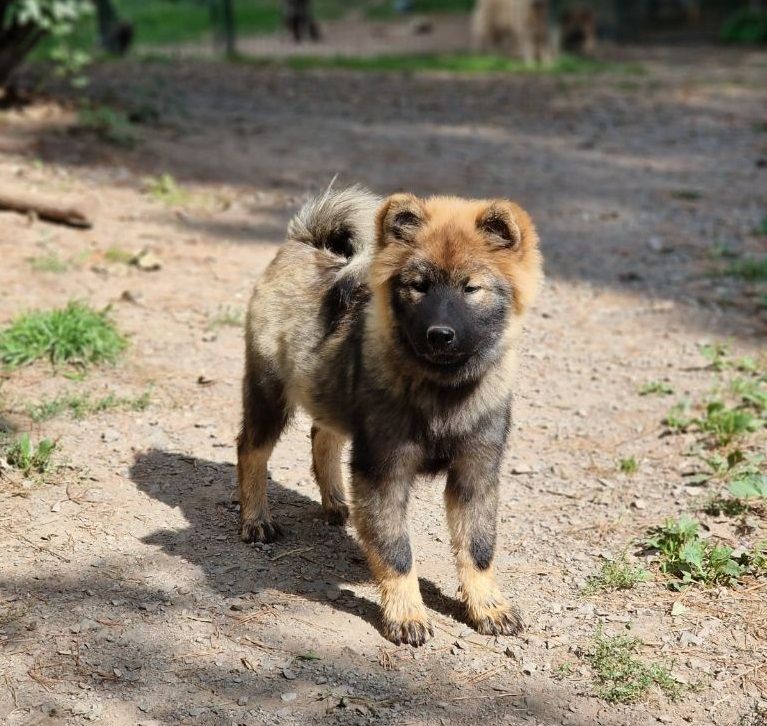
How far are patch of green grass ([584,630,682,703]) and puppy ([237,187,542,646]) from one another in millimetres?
381

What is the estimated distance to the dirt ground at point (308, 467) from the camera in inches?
159

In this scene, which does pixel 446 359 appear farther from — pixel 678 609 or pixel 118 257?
pixel 118 257

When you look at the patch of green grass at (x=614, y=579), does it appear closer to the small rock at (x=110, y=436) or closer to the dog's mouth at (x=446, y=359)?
the dog's mouth at (x=446, y=359)

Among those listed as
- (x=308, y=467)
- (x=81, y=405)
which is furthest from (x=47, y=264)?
(x=308, y=467)

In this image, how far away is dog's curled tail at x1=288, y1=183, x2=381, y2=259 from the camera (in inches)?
193

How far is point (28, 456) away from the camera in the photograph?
5.35 metres

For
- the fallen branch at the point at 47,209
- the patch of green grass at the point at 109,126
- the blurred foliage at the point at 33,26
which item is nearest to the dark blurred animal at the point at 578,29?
the blurred foliage at the point at 33,26

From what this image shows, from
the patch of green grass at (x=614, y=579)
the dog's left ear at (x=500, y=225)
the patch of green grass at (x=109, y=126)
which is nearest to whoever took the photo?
the dog's left ear at (x=500, y=225)

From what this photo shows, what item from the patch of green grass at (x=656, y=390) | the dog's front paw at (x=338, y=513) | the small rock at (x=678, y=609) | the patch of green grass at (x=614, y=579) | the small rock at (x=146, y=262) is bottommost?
the small rock at (x=678, y=609)

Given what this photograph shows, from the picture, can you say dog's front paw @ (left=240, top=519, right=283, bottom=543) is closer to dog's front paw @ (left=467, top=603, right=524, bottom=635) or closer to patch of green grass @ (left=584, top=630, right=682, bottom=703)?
dog's front paw @ (left=467, top=603, right=524, bottom=635)

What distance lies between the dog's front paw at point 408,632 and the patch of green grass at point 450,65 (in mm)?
13579

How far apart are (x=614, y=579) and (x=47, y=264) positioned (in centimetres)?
477

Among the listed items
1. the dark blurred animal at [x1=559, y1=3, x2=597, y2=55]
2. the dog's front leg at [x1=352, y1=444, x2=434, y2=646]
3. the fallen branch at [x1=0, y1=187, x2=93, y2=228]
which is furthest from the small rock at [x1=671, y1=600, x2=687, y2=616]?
the dark blurred animal at [x1=559, y1=3, x2=597, y2=55]

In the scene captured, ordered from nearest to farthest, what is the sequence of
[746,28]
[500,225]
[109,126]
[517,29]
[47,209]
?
[500,225], [47,209], [109,126], [517,29], [746,28]
